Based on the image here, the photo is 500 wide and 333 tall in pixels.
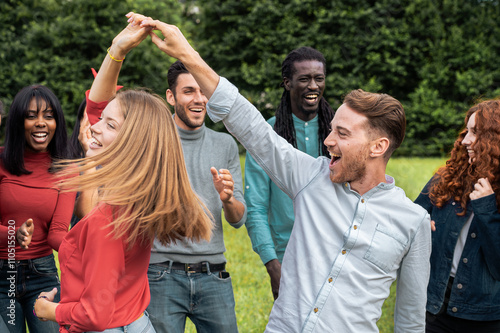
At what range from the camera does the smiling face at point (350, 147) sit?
8.36ft

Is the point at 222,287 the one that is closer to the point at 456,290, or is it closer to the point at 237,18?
the point at 456,290

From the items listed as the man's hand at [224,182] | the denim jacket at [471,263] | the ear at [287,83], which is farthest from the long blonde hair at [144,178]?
the denim jacket at [471,263]

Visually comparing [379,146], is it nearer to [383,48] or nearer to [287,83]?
[287,83]

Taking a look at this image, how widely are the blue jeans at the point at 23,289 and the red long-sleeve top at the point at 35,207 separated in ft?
0.23

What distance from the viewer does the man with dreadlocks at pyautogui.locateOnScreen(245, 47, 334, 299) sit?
3672 millimetres

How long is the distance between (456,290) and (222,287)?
158 centimetres

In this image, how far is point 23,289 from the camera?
340 centimetres

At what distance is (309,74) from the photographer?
152 inches

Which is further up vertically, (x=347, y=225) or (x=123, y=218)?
(x=123, y=218)

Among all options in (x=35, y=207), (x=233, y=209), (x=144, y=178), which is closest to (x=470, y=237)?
(x=233, y=209)

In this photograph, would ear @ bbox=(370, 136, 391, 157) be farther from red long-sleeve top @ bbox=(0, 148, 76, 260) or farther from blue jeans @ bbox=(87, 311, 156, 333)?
red long-sleeve top @ bbox=(0, 148, 76, 260)

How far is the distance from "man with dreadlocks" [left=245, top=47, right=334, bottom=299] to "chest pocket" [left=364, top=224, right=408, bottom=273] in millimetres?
1143

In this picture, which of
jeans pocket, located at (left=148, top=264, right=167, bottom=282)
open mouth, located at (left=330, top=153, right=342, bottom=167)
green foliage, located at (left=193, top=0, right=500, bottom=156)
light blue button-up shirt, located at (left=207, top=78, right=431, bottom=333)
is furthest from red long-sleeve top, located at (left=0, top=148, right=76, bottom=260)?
green foliage, located at (left=193, top=0, right=500, bottom=156)

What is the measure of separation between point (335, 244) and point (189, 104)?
1660 millimetres
